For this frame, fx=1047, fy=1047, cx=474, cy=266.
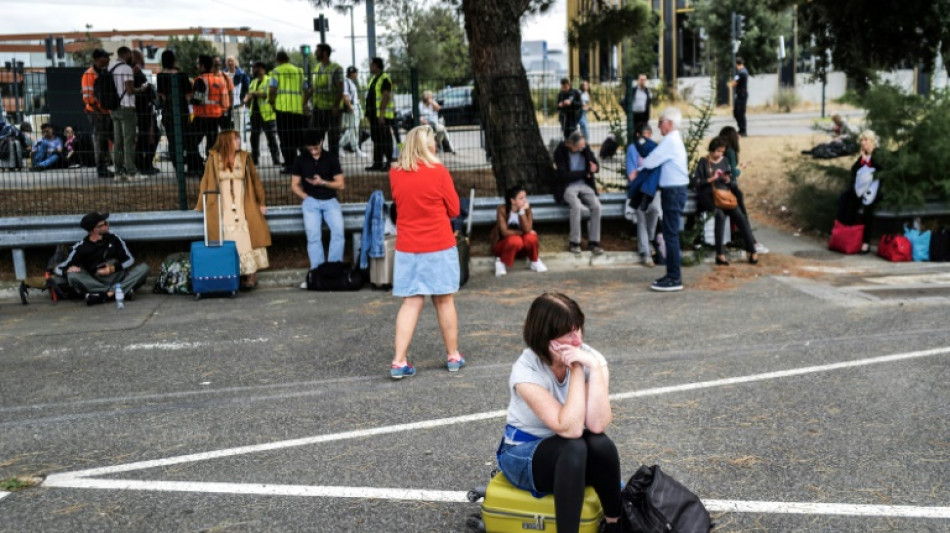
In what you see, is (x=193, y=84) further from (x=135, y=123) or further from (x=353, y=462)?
(x=353, y=462)

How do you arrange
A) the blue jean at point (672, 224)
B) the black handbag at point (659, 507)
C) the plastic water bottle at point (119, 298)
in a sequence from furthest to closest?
the blue jean at point (672, 224) < the plastic water bottle at point (119, 298) < the black handbag at point (659, 507)

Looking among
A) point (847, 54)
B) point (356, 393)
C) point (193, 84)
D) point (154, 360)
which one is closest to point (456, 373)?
point (356, 393)

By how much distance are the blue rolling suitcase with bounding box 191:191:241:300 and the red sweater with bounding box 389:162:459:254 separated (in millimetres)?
3926

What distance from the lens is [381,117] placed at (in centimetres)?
1384

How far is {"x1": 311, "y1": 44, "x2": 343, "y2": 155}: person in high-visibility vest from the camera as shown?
502 inches

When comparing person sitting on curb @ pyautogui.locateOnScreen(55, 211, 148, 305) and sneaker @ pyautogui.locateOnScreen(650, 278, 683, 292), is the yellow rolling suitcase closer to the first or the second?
sneaker @ pyautogui.locateOnScreen(650, 278, 683, 292)

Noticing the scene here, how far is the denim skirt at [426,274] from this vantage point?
24.5ft

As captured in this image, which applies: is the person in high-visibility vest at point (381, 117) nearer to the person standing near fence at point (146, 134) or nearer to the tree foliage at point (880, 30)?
the person standing near fence at point (146, 134)

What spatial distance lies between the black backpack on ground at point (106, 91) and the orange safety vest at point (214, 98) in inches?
41.2

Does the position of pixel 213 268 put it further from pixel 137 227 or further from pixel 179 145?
pixel 179 145

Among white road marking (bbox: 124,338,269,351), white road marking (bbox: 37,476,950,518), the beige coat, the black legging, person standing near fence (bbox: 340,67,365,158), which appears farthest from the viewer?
person standing near fence (bbox: 340,67,365,158)

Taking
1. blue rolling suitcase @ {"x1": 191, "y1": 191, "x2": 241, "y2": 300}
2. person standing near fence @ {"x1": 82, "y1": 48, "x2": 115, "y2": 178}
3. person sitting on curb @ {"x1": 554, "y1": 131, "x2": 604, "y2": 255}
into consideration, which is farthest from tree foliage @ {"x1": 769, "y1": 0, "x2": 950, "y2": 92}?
person standing near fence @ {"x1": 82, "y1": 48, "x2": 115, "y2": 178}

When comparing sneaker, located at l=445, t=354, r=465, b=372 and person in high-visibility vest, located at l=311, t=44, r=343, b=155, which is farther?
person in high-visibility vest, located at l=311, t=44, r=343, b=155

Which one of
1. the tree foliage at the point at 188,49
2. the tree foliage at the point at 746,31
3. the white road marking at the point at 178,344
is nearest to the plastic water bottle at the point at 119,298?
the white road marking at the point at 178,344
